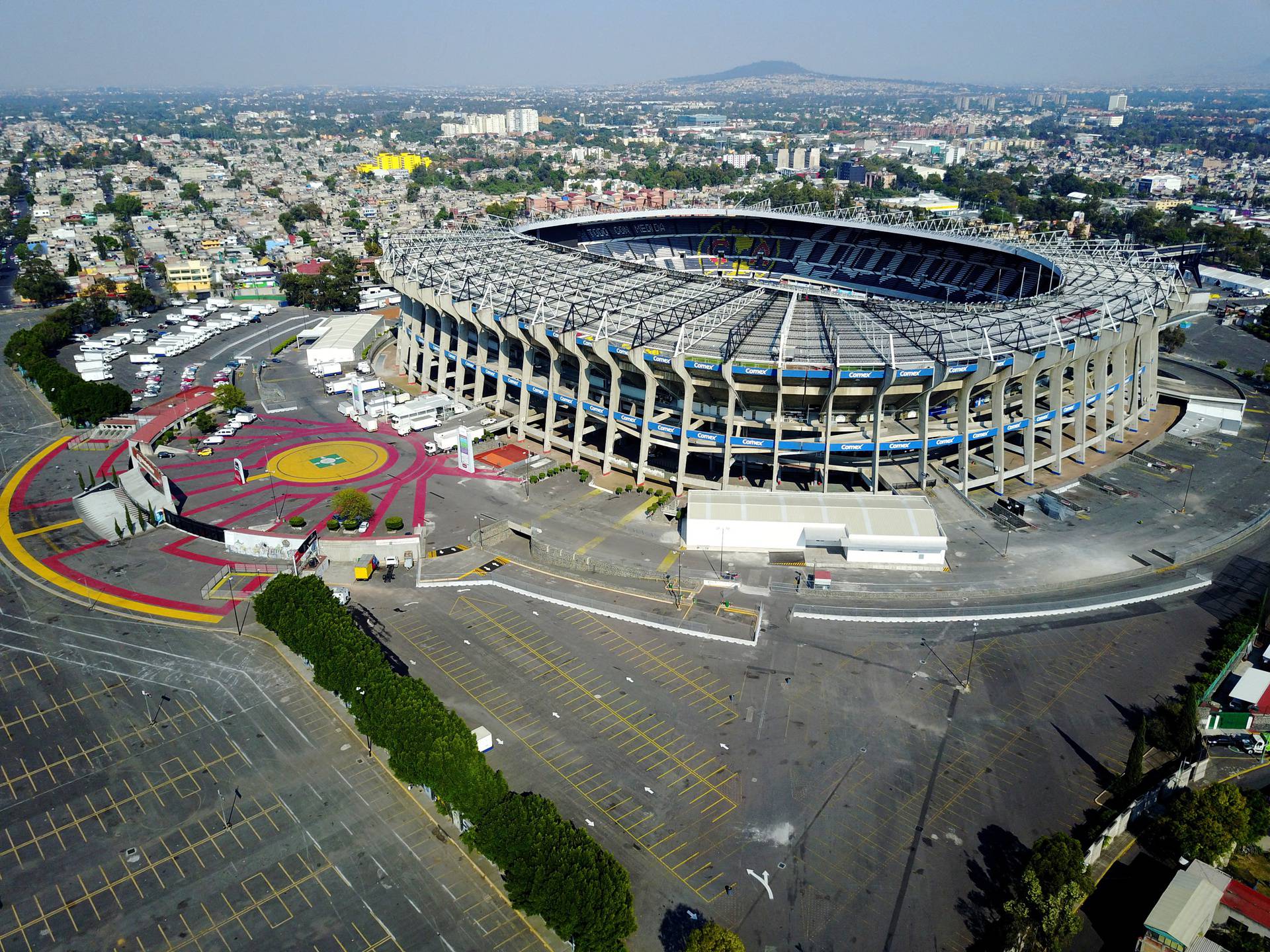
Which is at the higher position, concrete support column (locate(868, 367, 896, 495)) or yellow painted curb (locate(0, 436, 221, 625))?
concrete support column (locate(868, 367, 896, 495))

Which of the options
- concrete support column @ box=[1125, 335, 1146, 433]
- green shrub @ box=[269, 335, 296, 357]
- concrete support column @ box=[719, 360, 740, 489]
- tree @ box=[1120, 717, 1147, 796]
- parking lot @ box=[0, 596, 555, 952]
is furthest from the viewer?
green shrub @ box=[269, 335, 296, 357]

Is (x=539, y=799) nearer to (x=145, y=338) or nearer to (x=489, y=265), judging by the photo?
(x=489, y=265)

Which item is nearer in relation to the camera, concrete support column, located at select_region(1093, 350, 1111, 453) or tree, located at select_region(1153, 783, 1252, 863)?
tree, located at select_region(1153, 783, 1252, 863)

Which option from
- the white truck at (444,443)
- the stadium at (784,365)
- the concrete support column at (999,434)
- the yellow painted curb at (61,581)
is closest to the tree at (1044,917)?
the stadium at (784,365)

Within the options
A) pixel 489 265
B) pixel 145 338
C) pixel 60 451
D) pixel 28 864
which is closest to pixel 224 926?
pixel 28 864

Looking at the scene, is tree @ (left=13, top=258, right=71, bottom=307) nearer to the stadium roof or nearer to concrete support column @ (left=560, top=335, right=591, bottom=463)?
the stadium roof

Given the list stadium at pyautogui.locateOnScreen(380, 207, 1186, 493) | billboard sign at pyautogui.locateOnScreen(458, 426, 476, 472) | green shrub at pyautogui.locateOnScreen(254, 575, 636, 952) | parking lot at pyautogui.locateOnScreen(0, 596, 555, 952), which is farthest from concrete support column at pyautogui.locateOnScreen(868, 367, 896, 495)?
parking lot at pyautogui.locateOnScreen(0, 596, 555, 952)

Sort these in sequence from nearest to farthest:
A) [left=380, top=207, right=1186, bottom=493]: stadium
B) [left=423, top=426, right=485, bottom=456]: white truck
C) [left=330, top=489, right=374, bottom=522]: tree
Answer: [left=330, top=489, right=374, bottom=522]: tree, [left=380, top=207, right=1186, bottom=493]: stadium, [left=423, top=426, right=485, bottom=456]: white truck
